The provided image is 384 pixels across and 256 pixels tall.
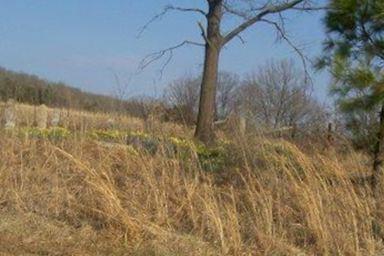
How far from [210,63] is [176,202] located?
1347cm

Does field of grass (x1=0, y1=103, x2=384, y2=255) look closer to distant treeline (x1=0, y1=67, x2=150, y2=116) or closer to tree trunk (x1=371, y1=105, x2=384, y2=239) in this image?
tree trunk (x1=371, y1=105, x2=384, y2=239)

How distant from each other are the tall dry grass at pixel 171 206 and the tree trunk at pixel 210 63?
11500 millimetres

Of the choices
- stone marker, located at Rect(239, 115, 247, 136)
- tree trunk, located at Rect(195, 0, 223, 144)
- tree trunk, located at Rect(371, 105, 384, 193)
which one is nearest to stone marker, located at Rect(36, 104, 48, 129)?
stone marker, located at Rect(239, 115, 247, 136)

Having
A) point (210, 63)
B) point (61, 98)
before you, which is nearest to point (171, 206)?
point (61, 98)

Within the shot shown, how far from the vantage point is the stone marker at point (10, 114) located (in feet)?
32.6

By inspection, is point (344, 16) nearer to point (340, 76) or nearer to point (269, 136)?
point (340, 76)

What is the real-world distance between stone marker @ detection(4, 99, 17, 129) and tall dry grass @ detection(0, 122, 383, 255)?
1.37 meters

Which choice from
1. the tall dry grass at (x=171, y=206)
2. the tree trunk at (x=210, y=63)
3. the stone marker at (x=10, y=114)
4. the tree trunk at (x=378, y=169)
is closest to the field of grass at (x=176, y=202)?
the tall dry grass at (x=171, y=206)

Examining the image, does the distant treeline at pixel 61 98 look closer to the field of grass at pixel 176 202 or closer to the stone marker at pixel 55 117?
the stone marker at pixel 55 117

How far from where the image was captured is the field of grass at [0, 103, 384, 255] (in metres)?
6.04

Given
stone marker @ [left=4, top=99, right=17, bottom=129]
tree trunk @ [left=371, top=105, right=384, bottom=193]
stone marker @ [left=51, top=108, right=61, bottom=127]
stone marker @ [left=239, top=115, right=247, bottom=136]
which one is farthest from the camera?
stone marker @ [left=51, top=108, right=61, bottom=127]

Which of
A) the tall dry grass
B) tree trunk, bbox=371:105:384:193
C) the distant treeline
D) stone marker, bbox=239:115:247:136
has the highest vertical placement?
the distant treeline

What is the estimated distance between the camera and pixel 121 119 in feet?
39.6

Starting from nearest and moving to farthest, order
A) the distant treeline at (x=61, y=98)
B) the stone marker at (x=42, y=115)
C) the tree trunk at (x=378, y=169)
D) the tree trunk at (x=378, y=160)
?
the tree trunk at (x=378, y=169), the tree trunk at (x=378, y=160), the distant treeline at (x=61, y=98), the stone marker at (x=42, y=115)
